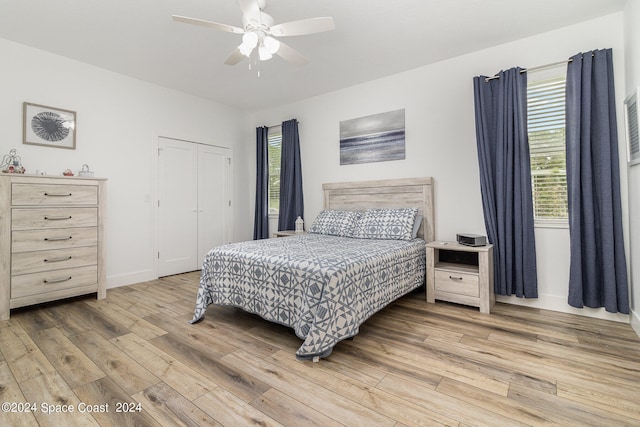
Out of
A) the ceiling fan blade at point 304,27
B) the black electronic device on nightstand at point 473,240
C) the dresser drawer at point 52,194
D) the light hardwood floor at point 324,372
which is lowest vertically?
the light hardwood floor at point 324,372

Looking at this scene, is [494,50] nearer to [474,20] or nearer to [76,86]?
[474,20]

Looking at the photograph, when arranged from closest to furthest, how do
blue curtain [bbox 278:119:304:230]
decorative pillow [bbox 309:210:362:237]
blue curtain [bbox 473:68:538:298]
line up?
blue curtain [bbox 473:68:538:298] → decorative pillow [bbox 309:210:362:237] → blue curtain [bbox 278:119:304:230]

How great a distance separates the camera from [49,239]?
290 cm

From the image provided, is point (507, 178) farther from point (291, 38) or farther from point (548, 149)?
point (291, 38)

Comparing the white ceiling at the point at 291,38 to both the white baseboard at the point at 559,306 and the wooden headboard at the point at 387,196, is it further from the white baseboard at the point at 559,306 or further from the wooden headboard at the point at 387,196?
the white baseboard at the point at 559,306

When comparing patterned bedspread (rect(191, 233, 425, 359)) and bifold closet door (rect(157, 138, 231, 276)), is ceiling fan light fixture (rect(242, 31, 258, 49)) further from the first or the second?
bifold closet door (rect(157, 138, 231, 276))

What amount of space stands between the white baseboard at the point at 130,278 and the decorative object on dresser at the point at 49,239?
1.50 ft

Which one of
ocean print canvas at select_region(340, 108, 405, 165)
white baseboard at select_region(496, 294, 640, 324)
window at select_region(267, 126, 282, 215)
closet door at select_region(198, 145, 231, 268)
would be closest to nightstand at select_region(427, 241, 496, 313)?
white baseboard at select_region(496, 294, 640, 324)

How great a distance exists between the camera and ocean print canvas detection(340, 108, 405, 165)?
3.70 m

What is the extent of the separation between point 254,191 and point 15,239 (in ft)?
10.3

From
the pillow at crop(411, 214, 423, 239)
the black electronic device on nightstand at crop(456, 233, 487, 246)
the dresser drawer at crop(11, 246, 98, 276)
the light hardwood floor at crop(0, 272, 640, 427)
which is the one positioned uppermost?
the pillow at crop(411, 214, 423, 239)

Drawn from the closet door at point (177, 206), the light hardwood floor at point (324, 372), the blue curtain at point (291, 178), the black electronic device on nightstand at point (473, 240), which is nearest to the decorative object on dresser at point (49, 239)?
the light hardwood floor at point (324, 372)

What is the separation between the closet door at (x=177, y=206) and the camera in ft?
13.7

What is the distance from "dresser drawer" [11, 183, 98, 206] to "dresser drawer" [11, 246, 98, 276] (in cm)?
48
